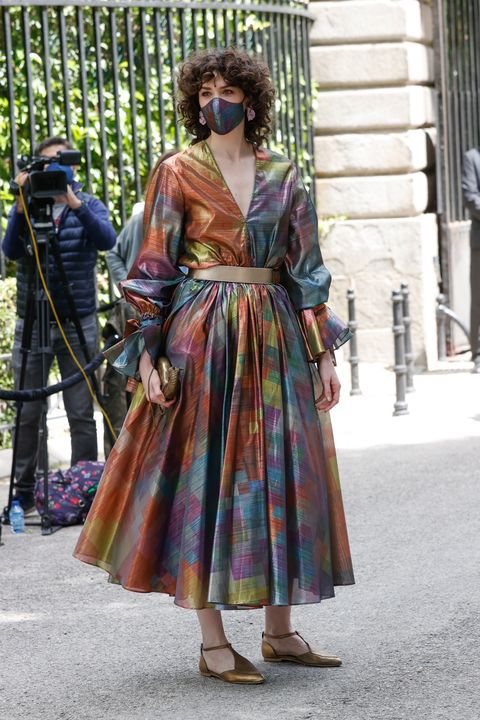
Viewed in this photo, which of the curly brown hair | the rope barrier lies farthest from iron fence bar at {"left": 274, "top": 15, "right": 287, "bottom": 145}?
the curly brown hair

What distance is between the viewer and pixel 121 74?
1195cm

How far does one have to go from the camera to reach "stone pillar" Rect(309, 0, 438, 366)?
1323 cm

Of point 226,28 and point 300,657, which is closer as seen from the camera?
point 300,657

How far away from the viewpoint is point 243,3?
38.2 feet

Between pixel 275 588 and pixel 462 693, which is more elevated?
pixel 275 588

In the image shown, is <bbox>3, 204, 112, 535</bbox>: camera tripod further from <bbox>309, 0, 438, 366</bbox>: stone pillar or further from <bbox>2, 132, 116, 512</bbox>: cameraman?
<bbox>309, 0, 438, 366</bbox>: stone pillar

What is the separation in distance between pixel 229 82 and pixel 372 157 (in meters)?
8.83

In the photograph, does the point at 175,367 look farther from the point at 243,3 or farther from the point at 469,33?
the point at 469,33

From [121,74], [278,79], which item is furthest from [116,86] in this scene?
[278,79]

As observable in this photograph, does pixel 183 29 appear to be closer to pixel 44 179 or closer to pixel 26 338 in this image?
pixel 44 179

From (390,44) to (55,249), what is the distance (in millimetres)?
6471

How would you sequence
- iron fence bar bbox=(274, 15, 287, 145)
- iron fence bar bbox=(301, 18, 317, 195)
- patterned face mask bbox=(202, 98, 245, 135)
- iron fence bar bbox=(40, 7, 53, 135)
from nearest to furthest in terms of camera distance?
patterned face mask bbox=(202, 98, 245, 135) → iron fence bar bbox=(40, 7, 53, 135) → iron fence bar bbox=(274, 15, 287, 145) → iron fence bar bbox=(301, 18, 317, 195)

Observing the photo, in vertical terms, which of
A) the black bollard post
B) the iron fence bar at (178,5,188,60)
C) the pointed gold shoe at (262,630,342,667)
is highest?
the iron fence bar at (178,5,188,60)

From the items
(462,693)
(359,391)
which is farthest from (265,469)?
(359,391)
